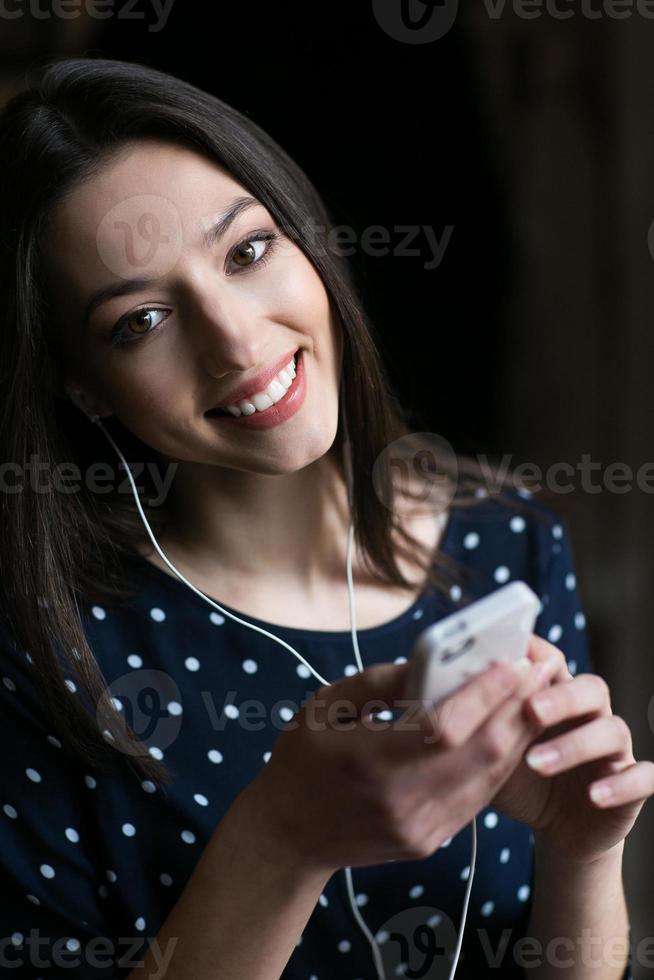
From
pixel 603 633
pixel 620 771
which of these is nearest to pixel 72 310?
pixel 620 771

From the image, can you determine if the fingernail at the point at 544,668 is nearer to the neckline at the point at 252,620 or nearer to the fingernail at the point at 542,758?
the fingernail at the point at 542,758

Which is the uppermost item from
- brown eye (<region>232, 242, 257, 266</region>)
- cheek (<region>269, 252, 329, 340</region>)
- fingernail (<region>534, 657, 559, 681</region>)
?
brown eye (<region>232, 242, 257, 266</region>)

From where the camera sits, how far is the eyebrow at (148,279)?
0.83 m

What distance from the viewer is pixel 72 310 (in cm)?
88

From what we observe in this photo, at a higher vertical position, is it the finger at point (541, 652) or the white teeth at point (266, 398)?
the white teeth at point (266, 398)

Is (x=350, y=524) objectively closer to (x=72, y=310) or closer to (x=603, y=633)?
(x=72, y=310)

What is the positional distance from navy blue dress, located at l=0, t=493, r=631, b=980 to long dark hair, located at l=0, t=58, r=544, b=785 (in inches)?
1.1

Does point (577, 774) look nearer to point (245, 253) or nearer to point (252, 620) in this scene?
point (252, 620)

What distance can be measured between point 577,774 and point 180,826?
0.37 metres

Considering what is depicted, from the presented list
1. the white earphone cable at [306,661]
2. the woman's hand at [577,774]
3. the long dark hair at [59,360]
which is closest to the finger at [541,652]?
the woman's hand at [577,774]

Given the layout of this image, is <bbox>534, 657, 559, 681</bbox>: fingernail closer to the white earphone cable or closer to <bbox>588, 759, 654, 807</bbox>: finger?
<bbox>588, 759, 654, 807</bbox>: finger

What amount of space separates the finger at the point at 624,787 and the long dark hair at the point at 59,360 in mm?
395

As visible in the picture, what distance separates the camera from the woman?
0.78 meters

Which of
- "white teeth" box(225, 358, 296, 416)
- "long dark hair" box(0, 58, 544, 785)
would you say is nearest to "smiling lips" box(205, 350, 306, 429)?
"white teeth" box(225, 358, 296, 416)
